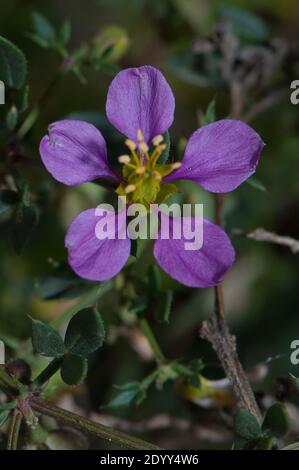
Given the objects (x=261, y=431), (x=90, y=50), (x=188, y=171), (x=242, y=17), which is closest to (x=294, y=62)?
(x=242, y=17)

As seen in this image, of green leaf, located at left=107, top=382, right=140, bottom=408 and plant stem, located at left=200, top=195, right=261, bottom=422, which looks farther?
green leaf, located at left=107, top=382, right=140, bottom=408

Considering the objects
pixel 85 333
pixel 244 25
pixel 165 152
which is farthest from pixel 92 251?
pixel 244 25

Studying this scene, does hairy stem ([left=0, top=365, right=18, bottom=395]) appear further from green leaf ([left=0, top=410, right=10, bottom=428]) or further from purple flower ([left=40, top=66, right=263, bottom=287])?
purple flower ([left=40, top=66, right=263, bottom=287])

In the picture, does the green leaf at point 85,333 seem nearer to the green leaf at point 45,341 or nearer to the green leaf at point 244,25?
the green leaf at point 45,341

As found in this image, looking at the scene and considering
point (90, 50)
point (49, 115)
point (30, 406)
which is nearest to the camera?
point (30, 406)

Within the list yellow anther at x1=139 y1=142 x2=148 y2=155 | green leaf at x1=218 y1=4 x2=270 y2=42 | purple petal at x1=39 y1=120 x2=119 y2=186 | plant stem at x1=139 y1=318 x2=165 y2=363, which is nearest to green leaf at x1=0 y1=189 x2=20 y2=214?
purple petal at x1=39 y1=120 x2=119 y2=186

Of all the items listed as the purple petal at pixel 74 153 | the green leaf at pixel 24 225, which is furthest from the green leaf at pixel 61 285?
the purple petal at pixel 74 153
